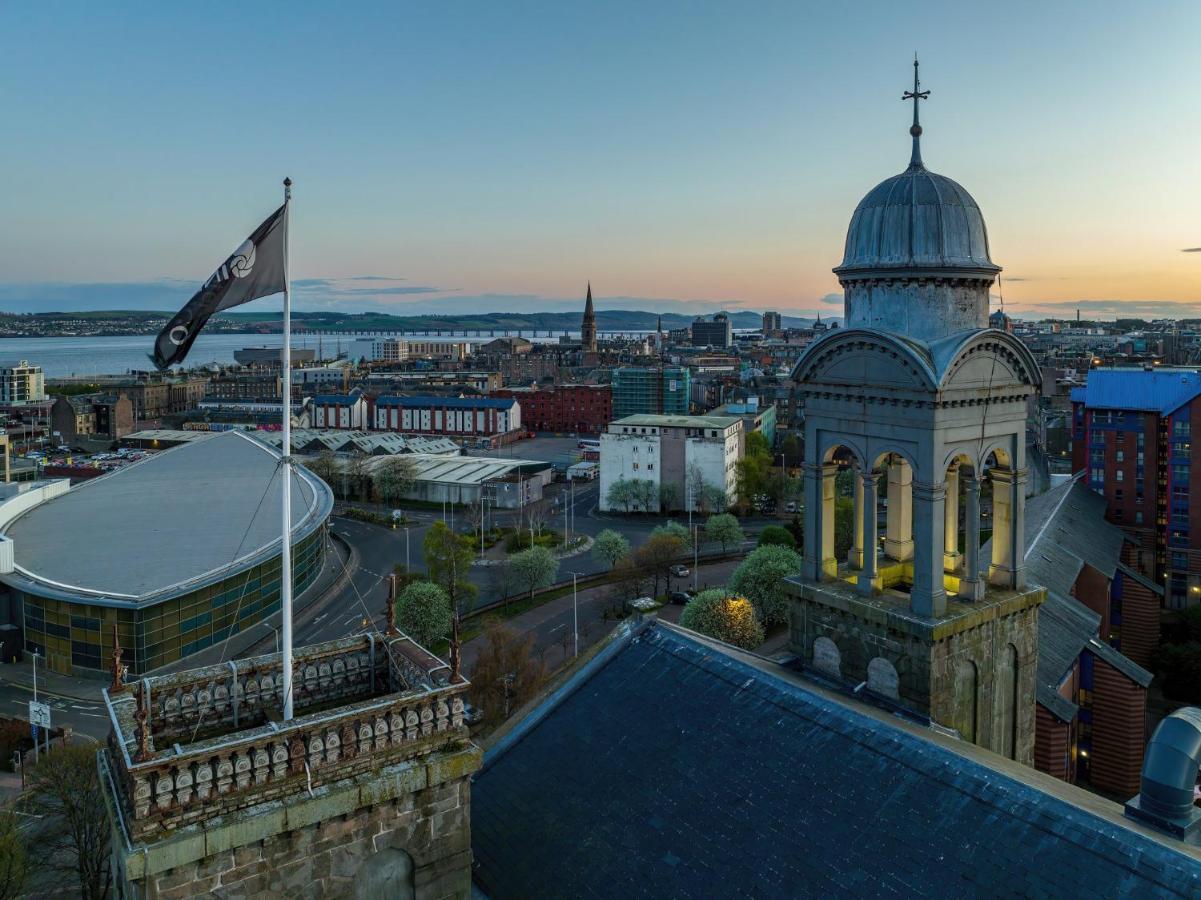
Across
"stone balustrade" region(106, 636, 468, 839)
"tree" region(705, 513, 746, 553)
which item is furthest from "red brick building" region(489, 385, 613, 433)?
"stone balustrade" region(106, 636, 468, 839)

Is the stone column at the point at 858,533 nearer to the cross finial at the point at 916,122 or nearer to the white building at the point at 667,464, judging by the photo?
the cross finial at the point at 916,122

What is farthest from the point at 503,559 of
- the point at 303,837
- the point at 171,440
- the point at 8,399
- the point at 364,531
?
the point at 8,399

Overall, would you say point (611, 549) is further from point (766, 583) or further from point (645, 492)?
point (645, 492)

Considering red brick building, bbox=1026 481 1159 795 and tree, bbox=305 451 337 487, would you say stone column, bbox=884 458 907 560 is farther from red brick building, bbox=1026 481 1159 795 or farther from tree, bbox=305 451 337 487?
tree, bbox=305 451 337 487

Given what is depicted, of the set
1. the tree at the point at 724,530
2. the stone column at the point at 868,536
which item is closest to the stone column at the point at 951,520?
the stone column at the point at 868,536

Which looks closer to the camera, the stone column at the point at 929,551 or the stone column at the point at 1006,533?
the stone column at the point at 929,551

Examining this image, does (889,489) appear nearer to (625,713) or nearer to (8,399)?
(625,713)
